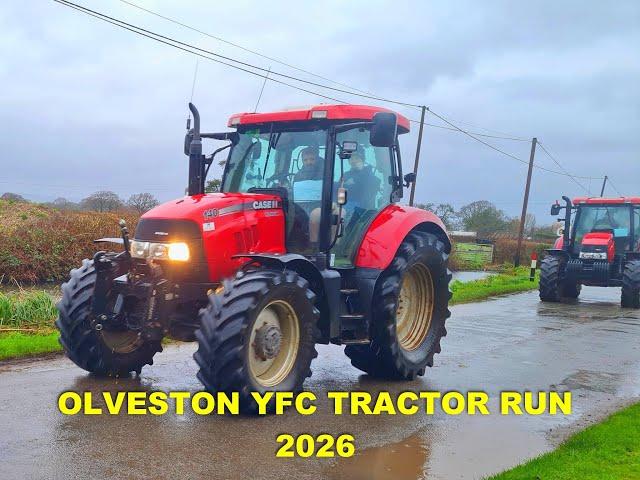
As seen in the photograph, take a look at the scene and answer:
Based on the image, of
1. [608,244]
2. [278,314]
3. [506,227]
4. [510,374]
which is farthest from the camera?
[506,227]

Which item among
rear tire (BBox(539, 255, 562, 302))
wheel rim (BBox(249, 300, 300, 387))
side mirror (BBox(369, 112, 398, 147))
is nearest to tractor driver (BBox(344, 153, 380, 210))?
side mirror (BBox(369, 112, 398, 147))

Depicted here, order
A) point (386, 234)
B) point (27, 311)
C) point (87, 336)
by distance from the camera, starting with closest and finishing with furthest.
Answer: point (87, 336) < point (386, 234) < point (27, 311)

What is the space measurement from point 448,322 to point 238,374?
24.9 ft

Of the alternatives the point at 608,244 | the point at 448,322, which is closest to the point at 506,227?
the point at 608,244

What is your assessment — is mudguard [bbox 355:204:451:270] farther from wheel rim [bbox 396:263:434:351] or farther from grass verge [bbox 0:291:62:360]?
grass verge [bbox 0:291:62:360]

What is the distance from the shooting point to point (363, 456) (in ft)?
16.6

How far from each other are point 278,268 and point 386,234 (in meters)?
1.61

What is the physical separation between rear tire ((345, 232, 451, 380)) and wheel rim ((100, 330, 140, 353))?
2.24 metres

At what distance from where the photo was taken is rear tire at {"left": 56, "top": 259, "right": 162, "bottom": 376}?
642 centimetres

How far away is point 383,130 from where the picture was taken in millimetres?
6582

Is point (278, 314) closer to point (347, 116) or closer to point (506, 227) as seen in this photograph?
point (347, 116)

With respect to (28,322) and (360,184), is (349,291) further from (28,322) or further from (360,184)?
(28,322)

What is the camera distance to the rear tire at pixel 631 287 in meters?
16.2

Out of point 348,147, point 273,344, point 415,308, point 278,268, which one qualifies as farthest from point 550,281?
point 273,344
